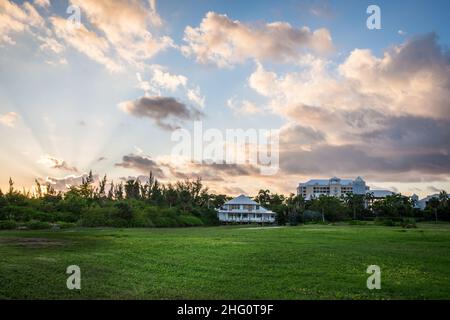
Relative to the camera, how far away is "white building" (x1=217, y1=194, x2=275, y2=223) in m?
97.5

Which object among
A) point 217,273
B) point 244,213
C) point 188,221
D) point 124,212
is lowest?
point 188,221

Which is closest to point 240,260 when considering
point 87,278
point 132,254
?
point 132,254

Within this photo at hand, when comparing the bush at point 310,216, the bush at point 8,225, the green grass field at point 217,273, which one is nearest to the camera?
the green grass field at point 217,273

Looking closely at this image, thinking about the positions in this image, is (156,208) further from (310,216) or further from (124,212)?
(310,216)

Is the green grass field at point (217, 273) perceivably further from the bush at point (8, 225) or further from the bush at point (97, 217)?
the bush at point (97, 217)

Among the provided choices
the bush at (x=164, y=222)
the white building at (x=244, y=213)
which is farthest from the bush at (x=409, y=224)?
the bush at (x=164, y=222)

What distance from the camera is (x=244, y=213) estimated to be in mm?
99625

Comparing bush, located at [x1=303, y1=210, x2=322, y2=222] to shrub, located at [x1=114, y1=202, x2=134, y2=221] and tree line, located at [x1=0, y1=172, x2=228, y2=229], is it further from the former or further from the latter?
shrub, located at [x1=114, y1=202, x2=134, y2=221]

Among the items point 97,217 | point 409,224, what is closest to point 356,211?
point 409,224

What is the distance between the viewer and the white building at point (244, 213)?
97.5 metres

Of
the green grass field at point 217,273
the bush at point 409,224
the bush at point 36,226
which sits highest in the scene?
the bush at point 36,226

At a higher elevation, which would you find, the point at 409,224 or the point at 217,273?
the point at 217,273
